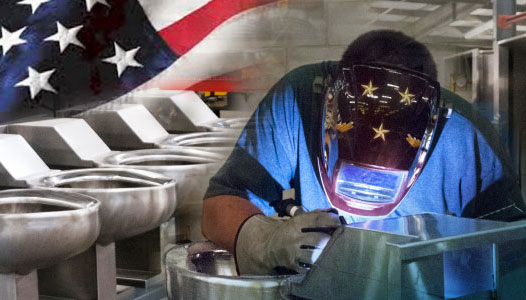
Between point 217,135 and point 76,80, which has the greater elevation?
point 76,80

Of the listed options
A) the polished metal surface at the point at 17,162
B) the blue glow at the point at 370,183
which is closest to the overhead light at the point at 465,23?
the blue glow at the point at 370,183

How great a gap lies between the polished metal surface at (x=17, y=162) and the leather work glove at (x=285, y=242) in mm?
861

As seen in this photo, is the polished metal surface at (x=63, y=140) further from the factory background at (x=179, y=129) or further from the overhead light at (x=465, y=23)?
the overhead light at (x=465, y=23)

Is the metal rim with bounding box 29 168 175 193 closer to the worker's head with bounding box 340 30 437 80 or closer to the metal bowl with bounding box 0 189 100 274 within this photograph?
the metal bowl with bounding box 0 189 100 274

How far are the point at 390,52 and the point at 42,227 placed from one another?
931mm

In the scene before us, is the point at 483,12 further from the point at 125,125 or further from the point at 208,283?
the point at 125,125

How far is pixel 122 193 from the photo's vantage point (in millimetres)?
1916

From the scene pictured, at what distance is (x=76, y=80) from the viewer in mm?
1972

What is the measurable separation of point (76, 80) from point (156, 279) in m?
0.63

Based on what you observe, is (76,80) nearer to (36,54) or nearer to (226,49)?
(36,54)

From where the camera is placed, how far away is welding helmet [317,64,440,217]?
126 cm

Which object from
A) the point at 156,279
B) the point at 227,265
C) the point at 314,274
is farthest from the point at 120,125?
the point at 314,274

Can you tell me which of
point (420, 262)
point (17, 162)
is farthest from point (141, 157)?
point (420, 262)
